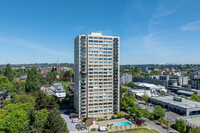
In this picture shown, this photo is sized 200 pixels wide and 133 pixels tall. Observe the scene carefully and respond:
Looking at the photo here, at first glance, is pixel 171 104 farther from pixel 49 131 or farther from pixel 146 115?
pixel 49 131

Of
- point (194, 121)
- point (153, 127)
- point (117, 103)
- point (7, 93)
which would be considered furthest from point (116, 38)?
point (7, 93)

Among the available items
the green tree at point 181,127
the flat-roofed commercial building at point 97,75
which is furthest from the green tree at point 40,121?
the green tree at point 181,127

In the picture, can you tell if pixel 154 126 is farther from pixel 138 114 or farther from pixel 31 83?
pixel 31 83

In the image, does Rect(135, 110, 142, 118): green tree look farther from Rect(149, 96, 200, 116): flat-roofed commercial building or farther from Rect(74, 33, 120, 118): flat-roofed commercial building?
Rect(149, 96, 200, 116): flat-roofed commercial building

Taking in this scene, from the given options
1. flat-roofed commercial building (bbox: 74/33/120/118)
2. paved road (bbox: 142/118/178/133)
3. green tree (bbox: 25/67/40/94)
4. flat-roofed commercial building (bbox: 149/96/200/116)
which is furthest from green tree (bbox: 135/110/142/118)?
green tree (bbox: 25/67/40/94)

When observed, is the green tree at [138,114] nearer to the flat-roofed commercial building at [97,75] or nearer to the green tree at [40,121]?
the flat-roofed commercial building at [97,75]

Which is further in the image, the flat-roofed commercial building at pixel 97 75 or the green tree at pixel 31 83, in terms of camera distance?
the green tree at pixel 31 83

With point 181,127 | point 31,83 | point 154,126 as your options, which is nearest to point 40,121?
point 154,126

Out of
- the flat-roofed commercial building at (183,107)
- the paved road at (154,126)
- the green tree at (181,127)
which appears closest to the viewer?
the green tree at (181,127)

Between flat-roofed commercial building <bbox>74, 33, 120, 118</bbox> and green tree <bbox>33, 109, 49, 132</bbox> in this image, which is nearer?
green tree <bbox>33, 109, 49, 132</bbox>
